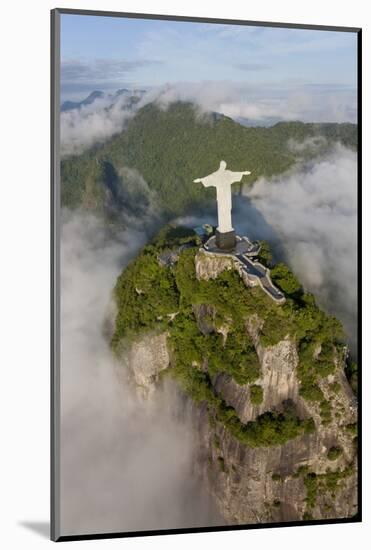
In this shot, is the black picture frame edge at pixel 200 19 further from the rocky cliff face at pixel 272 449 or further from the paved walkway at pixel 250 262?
the rocky cliff face at pixel 272 449

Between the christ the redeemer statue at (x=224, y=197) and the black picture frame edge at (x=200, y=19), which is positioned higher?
the black picture frame edge at (x=200, y=19)

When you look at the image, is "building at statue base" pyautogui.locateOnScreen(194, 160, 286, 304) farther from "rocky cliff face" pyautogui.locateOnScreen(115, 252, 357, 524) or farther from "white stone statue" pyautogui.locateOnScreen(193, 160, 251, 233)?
"rocky cliff face" pyautogui.locateOnScreen(115, 252, 357, 524)

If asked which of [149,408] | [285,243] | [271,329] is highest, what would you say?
[285,243]

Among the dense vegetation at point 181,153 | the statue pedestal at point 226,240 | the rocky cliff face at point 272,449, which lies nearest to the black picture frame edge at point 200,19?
the dense vegetation at point 181,153

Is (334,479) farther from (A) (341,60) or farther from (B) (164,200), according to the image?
(A) (341,60)

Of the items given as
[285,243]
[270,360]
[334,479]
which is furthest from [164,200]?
[334,479]
